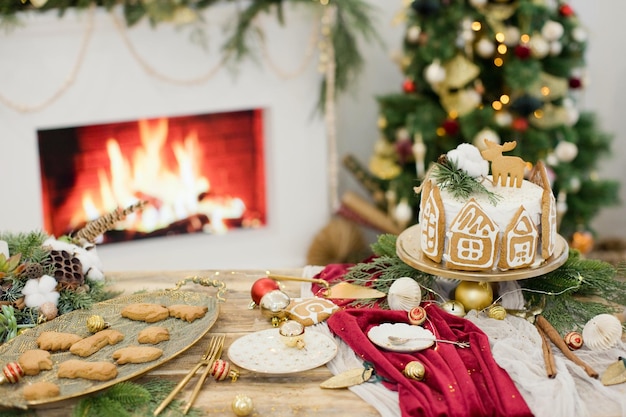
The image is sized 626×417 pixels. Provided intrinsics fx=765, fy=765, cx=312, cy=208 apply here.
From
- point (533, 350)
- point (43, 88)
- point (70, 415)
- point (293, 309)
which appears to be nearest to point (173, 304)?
point (293, 309)

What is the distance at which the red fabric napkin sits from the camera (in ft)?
4.63

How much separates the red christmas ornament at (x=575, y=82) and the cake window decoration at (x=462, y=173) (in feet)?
5.73

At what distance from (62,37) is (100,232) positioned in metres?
1.52

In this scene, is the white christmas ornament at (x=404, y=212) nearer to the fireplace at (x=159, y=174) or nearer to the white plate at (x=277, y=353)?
the fireplace at (x=159, y=174)

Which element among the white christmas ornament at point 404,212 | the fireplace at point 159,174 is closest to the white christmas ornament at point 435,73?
the white christmas ornament at point 404,212

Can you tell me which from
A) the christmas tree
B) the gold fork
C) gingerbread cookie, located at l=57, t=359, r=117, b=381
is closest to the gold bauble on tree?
the gold fork

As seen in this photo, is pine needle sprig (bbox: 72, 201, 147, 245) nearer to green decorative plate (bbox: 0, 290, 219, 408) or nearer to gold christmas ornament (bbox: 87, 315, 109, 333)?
green decorative plate (bbox: 0, 290, 219, 408)

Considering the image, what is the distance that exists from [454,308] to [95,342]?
0.80m

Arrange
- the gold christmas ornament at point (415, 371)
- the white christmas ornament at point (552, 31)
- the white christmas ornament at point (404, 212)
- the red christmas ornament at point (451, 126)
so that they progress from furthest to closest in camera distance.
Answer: the white christmas ornament at point (404, 212) → the red christmas ornament at point (451, 126) → the white christmas ornament at point (552, 31) → the gold christmas ornament at point (415, 371)

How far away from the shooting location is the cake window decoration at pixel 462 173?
5.72 ft

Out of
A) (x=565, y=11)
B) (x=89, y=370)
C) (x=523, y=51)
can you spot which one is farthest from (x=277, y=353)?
(x=565, y=11)

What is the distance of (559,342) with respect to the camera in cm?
163

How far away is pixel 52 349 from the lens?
5.19 ft

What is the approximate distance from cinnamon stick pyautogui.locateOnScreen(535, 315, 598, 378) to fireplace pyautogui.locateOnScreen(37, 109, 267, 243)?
2.17 meters
